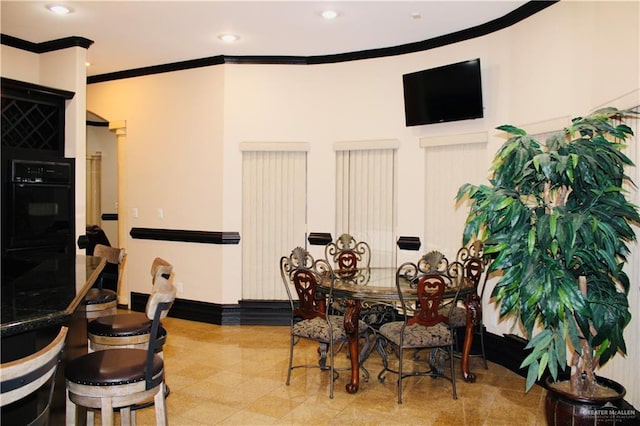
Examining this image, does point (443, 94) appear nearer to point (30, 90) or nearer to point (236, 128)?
point (236, 128)

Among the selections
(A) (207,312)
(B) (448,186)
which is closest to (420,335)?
(B) (448,186)

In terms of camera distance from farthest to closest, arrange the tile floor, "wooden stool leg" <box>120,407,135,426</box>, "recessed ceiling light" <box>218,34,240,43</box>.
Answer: "recessed ceiling light" <box>218,34,240,43</box>
the tile floor
"wooden stool leg" <box>120,407,135,426</box>

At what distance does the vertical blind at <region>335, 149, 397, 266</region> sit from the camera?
5.59 m

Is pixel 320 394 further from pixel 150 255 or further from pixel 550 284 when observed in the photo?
pixel 150 255

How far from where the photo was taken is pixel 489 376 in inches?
168

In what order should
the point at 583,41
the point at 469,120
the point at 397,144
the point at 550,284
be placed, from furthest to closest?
1. the point at 397,144
2. the point at 469,120
3. the point at 583,41
4. the point at 550,284

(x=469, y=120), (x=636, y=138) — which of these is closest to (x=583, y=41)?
Answer: (x=636, y=138)

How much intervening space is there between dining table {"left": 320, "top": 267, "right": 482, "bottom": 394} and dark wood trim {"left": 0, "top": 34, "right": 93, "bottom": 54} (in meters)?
3.44

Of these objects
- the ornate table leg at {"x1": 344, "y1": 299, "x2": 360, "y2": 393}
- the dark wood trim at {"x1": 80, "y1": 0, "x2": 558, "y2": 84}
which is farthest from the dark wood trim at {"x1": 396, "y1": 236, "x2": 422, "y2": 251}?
the dark wood trim at {"x1": 80, "y1": 0, "x2": 558, "y2": 84}

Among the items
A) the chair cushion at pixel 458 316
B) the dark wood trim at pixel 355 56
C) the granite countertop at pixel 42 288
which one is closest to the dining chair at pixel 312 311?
the chair cushion at pixel 458 316

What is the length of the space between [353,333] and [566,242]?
1799mm

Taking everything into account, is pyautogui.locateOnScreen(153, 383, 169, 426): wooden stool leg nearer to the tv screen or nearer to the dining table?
the dining table

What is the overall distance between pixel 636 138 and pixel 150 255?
5.28 meters

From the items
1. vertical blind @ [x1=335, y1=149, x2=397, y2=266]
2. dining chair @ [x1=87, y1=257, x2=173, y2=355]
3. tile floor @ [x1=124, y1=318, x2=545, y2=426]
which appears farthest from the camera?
vertical blind @ [x1=335, y1=149, x2=397, y2=266]
